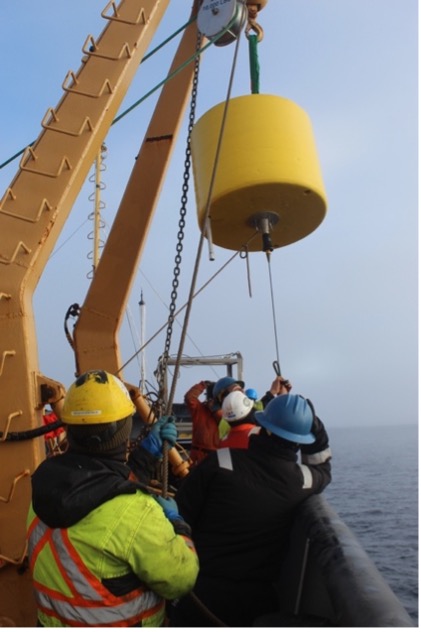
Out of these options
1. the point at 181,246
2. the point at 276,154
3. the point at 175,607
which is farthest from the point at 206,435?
the point at 276,154

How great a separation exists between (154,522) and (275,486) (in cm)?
105

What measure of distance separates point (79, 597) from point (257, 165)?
8.43ft

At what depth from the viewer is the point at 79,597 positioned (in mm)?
1813

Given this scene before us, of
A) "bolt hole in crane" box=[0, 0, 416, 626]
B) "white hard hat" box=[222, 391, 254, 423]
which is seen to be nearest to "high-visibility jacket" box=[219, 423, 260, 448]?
"white hard hat" box=[222, 391, 254, 423]

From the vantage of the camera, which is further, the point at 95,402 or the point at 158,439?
the point at 158,439

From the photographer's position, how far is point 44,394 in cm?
338

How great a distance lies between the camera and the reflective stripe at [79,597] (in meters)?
1.80

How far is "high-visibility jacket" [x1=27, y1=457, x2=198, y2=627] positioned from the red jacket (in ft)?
13.3

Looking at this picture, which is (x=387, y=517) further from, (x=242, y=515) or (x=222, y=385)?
(x=242, y=515)

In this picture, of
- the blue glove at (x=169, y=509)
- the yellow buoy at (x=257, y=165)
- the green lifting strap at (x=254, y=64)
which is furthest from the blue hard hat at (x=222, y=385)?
the blue glove at (x=169, y=509)

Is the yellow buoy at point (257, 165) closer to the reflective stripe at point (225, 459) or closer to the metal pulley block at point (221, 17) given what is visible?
the metal pulley block at point (221, 17)

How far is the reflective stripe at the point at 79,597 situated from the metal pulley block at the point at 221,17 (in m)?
4.19

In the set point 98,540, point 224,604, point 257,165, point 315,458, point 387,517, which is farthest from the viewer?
point 387,517

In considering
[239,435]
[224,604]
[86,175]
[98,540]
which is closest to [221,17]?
[86,175]
